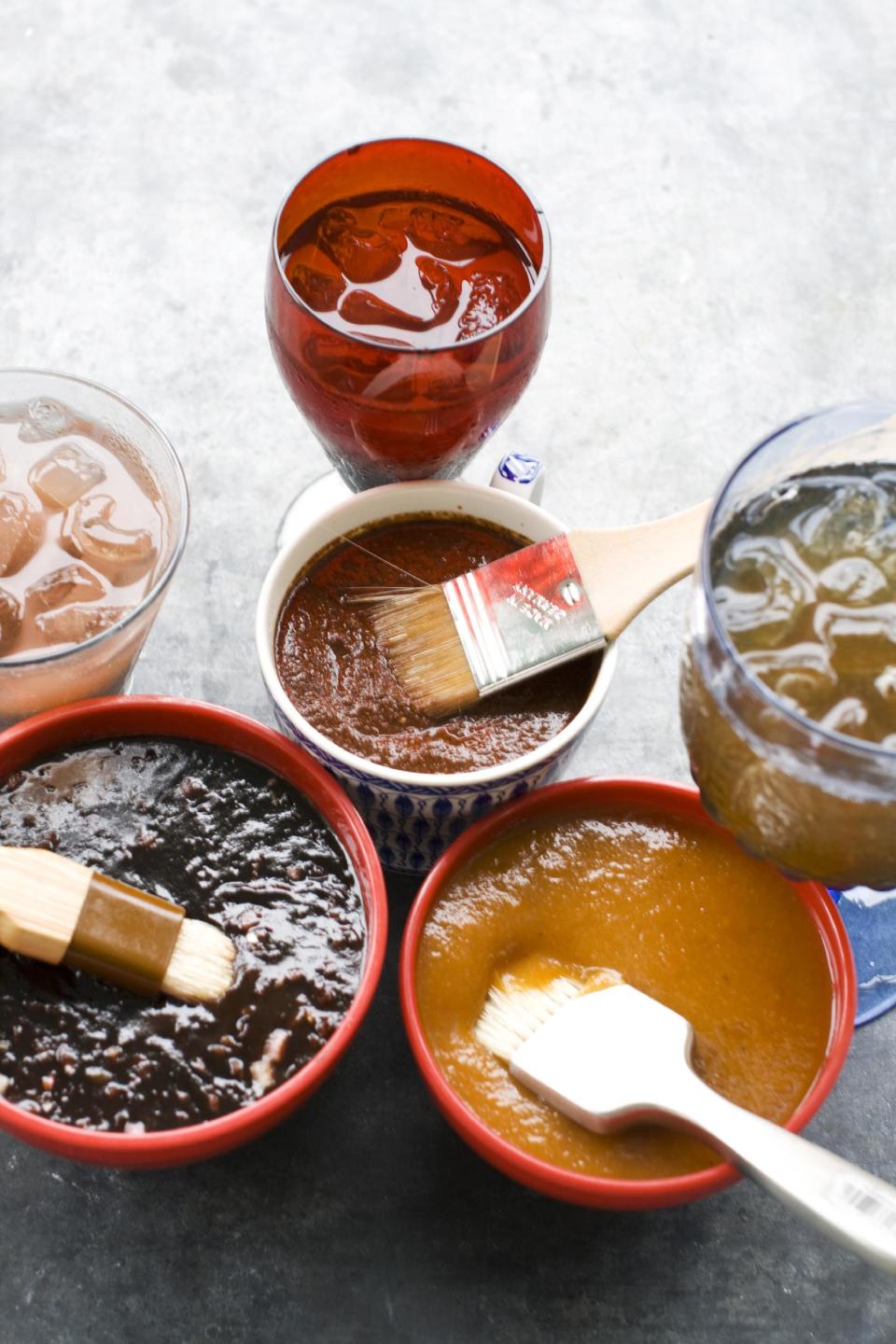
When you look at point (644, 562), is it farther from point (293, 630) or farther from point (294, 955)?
point (294, 955)

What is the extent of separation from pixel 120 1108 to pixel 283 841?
345mm

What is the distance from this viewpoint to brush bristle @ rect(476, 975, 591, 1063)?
1.52m

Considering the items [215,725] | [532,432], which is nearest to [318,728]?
[215,725]

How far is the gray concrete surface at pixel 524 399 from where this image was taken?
1.59 metres

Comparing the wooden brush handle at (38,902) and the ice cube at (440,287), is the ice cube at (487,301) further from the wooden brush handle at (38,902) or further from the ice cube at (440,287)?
the wooden brush handle at (38,902)

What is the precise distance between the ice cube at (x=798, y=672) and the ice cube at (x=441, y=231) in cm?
80

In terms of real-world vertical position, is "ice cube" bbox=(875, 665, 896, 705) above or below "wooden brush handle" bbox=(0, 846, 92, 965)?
above

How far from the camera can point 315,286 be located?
1.79 metres

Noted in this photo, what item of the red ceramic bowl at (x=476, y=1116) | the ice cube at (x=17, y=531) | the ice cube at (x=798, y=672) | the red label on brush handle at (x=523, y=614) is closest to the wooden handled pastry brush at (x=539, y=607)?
the red label on brush handle at (x=523, y=614)

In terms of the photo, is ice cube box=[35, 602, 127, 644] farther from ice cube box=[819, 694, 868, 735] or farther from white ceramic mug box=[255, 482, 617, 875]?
ice cube box=[819, 694, 868, 735]

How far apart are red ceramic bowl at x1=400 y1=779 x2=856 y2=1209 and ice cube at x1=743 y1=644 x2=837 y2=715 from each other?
1.23 feet

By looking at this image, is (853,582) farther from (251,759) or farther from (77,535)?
(77,535)

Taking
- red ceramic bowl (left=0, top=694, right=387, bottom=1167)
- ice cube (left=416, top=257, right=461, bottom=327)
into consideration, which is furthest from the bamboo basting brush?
ice cube (left=416, top=257, right=461, bottom=327)

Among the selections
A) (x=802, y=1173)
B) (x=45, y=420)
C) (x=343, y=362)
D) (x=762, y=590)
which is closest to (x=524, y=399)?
(x=343, y=362)
